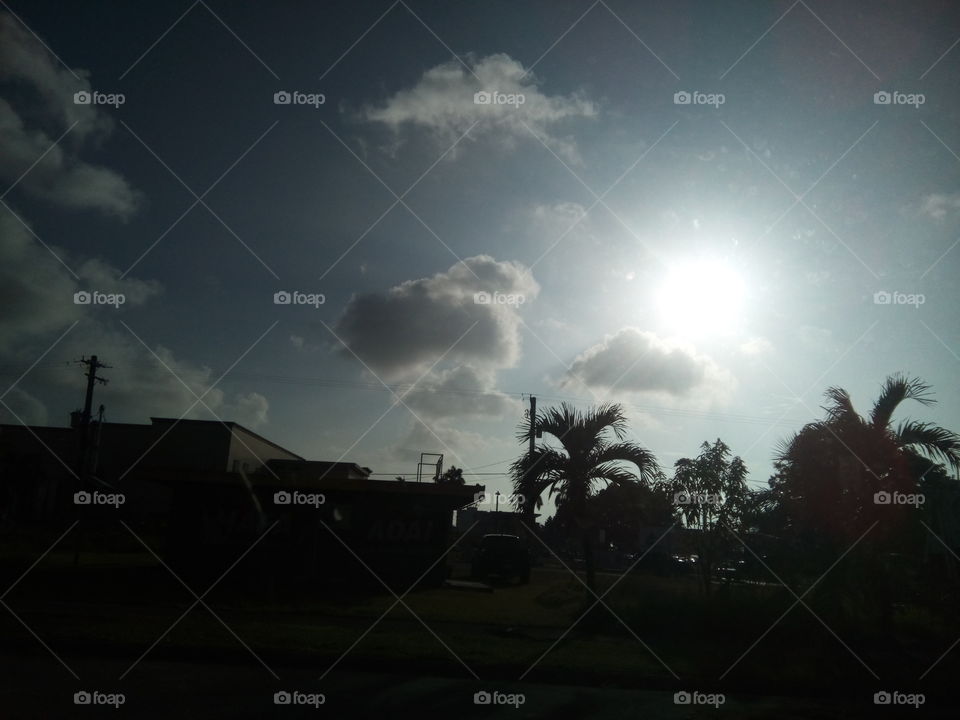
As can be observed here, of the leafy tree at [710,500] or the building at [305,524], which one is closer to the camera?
the leafy tree at [710,500]

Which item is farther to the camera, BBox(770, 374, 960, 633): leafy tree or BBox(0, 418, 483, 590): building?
BBox(0, 418, 483, 590): building

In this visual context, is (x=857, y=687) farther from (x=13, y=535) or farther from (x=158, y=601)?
(x=13, y=535)

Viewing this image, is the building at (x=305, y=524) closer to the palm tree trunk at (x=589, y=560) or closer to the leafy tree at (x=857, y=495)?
the palm tree trunk at (x=589, y=560)

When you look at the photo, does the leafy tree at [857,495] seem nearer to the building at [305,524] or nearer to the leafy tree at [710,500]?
the leafy tree at [710,500]

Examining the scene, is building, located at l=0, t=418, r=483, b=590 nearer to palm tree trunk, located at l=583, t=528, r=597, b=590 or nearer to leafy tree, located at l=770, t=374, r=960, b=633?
palm tree trunk, located at l=583, t=528, r=597, b=590

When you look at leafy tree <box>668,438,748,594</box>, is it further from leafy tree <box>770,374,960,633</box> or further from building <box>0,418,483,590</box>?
building <box>0,418,483,590</box>

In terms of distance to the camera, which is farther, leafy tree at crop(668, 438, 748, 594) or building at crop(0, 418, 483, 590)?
building at crop(0, 418, 483, 590)

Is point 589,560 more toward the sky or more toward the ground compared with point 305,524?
more toward the ground

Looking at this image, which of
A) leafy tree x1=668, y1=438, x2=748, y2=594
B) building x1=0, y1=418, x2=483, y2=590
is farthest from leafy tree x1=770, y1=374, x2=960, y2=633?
building x1=0, y1=418, x2=483, y2=590

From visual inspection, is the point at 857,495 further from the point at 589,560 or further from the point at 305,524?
the point at 305,524

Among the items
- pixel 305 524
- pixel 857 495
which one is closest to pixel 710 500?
pixel 857 495

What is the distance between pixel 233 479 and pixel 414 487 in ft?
15.8

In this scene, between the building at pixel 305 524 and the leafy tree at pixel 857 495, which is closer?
the leafy tree at pixel 857 495

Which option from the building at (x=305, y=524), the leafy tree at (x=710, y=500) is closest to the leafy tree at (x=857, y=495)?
the leafy tree at (x=710, y=500)
